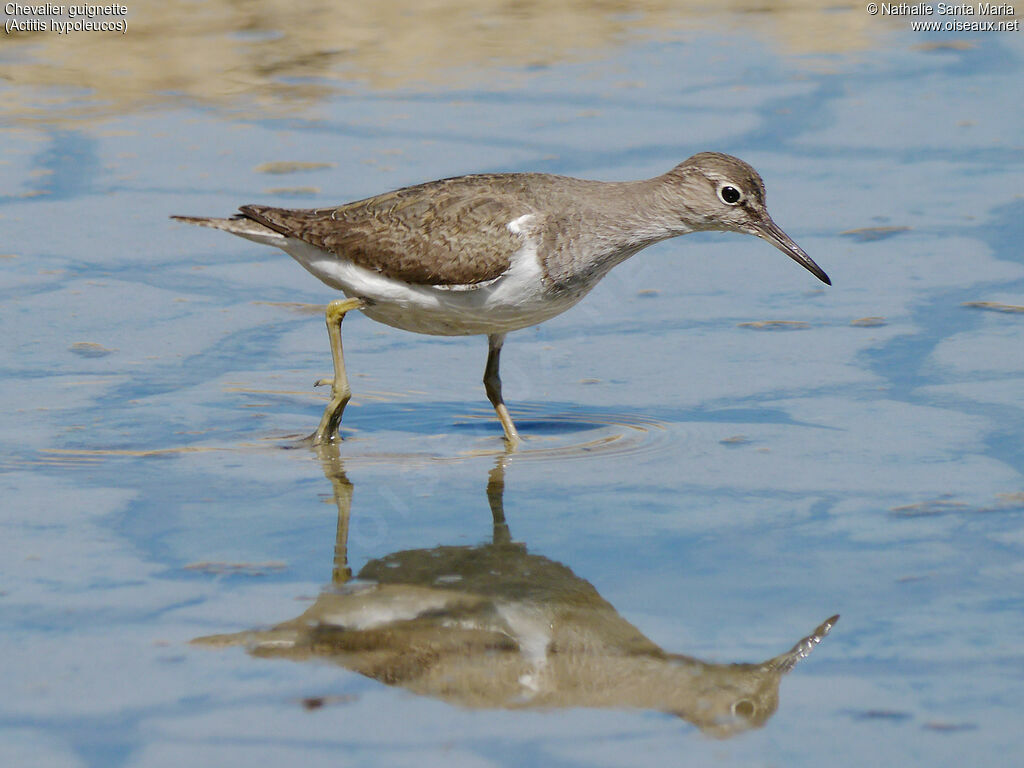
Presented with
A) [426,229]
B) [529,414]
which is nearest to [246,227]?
[426,229]

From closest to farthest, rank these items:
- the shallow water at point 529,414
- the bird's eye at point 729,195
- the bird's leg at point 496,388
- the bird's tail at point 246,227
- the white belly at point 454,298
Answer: the shallow water at point 529,414 → the white belly at point 454,298 → the bird's leg at point 496,388 → the bird's eye at point 729,195 → the bird's tail at point 246,227

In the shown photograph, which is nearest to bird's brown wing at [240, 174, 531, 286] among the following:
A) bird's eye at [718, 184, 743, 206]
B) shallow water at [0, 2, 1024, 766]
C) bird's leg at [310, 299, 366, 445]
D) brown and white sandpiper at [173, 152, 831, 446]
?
brown and white sandpiper at [173, 152, 831, 446]

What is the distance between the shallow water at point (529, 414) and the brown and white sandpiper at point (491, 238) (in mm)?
519

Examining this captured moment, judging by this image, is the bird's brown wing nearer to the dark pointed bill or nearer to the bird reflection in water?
the dark pointed bill

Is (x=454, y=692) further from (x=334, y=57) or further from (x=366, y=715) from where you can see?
(x=334, y=57)

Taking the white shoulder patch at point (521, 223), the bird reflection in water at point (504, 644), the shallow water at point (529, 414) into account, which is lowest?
the bird reflection in water at point (504, 644)

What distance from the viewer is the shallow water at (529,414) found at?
4.60 m

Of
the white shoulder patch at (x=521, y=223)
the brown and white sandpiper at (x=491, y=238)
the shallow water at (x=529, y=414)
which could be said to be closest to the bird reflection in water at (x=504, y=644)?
the shallow water at (x=529, y=414)

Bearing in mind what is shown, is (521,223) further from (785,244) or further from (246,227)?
(246,227)

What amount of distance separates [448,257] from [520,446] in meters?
0.98

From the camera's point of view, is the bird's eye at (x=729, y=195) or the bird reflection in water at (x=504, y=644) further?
the bird's eye at (x=729, y=195)

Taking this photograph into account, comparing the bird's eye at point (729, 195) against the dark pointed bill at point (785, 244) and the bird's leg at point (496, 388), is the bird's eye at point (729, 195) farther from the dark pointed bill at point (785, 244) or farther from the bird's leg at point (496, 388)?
the bird's leg at point (496, 388)

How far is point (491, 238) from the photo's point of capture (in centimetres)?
715

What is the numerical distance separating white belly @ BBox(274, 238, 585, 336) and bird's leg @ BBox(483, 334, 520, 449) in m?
0.16
